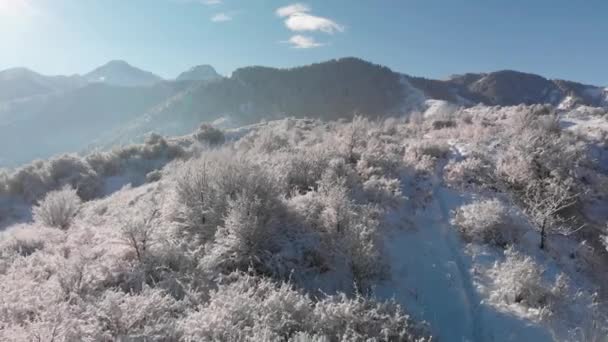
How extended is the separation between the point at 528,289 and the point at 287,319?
420cm

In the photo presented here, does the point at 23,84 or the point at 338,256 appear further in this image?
the point at 23,84

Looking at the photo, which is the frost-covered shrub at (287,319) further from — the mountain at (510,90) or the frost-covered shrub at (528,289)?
the mountain at (510,90)

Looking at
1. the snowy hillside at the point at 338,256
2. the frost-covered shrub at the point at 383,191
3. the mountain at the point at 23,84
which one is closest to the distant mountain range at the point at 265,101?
the mountain at the point at 23,84

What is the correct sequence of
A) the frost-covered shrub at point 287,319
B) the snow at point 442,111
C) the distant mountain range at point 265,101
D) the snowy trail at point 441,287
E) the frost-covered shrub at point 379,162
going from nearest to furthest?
the frost-covered shrub at point 287,319
the snowy trail at point 441,287
the frost-covered shrub at point 379,162
the snow at point 442,111
the distant mountain range at point 265,101

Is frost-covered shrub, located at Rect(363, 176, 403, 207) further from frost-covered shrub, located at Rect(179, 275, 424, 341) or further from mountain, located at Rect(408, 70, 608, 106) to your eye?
mountain, located at Rect(408, 70, 608, 106)

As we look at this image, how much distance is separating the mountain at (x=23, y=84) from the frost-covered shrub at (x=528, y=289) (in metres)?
161

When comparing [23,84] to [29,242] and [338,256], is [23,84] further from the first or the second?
[338,256]

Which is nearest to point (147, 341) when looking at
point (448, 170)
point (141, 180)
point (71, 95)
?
point (448, 170)

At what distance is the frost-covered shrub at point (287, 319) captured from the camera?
4375mm

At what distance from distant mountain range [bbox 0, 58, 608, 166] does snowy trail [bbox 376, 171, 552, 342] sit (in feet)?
195

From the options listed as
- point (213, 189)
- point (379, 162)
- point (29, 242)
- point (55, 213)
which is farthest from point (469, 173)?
point (55, 213)

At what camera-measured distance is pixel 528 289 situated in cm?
583

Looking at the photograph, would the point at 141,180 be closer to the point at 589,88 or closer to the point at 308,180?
the point at 308,180

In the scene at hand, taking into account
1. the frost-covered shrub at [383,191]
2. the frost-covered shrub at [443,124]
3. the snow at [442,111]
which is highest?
the snow at [442,111]
